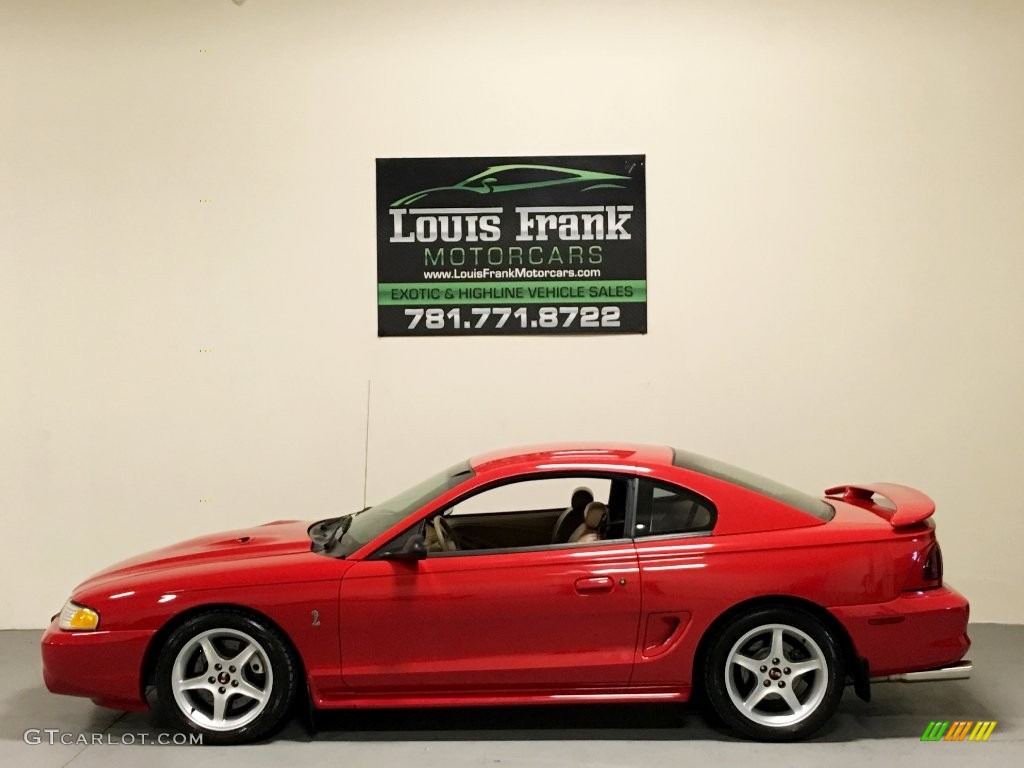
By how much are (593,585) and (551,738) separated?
2.38 feet

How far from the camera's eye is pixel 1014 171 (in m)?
6.29

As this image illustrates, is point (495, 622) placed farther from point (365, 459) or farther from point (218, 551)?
point (365, 459)

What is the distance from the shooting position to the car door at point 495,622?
4172 millimetres

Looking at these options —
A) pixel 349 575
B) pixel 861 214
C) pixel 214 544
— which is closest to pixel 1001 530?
pixel 861 214

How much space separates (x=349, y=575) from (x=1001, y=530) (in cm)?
431

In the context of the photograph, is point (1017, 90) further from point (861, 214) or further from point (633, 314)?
point (633, 314)

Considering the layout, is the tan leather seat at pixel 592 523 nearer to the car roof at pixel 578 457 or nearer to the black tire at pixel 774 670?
the car roof at pixel 578 457

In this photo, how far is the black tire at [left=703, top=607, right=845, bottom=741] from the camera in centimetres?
418

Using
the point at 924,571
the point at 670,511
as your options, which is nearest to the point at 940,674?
the point at 924,571

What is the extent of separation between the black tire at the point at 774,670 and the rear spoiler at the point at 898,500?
59 centimetres

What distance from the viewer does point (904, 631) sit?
13.6 feet

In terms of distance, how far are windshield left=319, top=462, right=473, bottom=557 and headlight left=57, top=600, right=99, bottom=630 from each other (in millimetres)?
1013

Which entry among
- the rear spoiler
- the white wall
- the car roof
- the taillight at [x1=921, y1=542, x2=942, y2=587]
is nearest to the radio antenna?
the white wall

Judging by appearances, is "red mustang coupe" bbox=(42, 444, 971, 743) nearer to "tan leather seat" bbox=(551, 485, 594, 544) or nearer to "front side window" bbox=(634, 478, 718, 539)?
"front side window" bbox=(634, 478, 718, 539)
